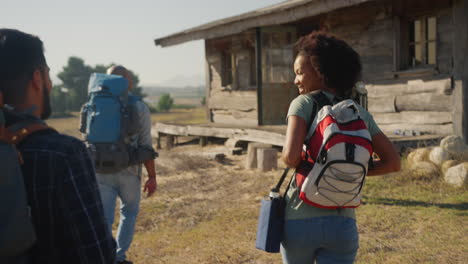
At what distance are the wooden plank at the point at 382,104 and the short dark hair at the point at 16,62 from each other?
8.50 m

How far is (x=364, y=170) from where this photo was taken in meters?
1.86

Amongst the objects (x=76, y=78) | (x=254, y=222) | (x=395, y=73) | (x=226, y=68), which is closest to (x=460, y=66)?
(x=395, y=73)

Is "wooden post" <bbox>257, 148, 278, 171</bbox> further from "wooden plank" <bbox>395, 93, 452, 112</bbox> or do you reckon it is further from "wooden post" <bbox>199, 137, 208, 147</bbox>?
"wooden post" <bbox>199, 137, 208, 147</bbox>

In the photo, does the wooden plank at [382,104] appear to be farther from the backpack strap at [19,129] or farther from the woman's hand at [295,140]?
the backpack strap at [19,129]

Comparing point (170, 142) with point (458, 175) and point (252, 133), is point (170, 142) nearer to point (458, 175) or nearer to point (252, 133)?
point (252, 133)

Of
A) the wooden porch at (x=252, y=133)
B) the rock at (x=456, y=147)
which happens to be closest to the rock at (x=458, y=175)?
the rock at (x=456, y=147)

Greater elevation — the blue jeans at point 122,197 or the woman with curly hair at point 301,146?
the woman with curly hair at point 301,146

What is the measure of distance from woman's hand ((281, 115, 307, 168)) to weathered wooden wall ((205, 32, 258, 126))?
10.2m

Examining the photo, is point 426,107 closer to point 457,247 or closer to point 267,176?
point 267,176

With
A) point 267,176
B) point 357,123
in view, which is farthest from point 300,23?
point 357,123

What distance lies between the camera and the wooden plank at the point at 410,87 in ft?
25.8

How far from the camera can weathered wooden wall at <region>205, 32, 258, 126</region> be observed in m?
12.4

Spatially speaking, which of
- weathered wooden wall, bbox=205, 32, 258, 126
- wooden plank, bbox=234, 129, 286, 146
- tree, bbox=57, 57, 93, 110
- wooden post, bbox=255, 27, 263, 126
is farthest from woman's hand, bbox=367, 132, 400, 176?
tree, bbox=57, 57, 93, 110

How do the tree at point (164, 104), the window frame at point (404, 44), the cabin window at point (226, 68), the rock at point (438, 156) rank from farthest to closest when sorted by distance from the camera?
the tree at point (164, 104) < the cabin window at point (226, 68) < the window frame at point (404, 44) < the rock at point (438, 156)
